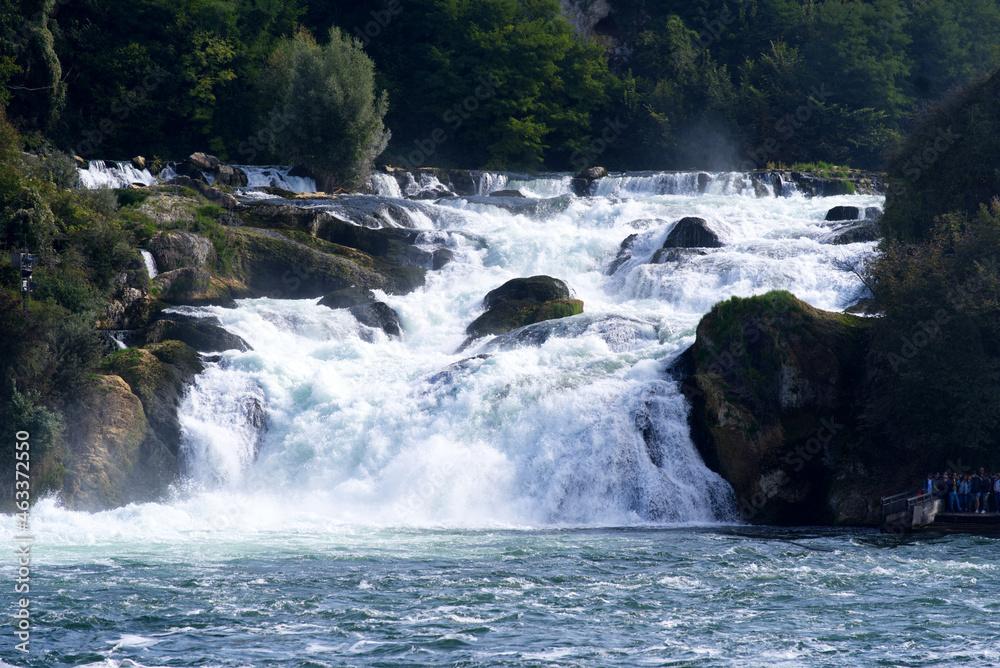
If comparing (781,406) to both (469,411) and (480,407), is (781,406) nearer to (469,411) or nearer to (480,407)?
(480,407)

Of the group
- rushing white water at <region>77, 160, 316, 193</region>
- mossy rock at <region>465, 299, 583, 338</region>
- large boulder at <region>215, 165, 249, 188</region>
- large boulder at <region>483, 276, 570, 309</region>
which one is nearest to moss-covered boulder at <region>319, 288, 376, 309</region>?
mossy rock at <region>465, 299, 583, 338</region>

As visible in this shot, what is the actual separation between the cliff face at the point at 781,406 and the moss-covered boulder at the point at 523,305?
7.26m

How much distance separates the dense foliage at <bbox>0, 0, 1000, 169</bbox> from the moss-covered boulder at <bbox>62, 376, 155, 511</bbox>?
3617 cm

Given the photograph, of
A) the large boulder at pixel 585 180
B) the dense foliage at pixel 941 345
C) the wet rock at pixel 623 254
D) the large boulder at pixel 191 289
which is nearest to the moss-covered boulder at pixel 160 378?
the large boulder at pixel 191 289

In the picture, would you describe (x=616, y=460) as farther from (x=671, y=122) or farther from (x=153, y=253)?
(x=671, y=122)

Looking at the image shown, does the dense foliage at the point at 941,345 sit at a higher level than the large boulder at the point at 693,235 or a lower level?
lower

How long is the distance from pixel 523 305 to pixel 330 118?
21509 millimetres

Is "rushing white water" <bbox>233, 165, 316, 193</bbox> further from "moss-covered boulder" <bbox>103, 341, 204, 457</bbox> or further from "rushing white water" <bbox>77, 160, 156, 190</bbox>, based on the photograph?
"moss-covered boulder" <bbox>103, 341, 204, 457</bbox>

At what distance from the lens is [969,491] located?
21203 mm

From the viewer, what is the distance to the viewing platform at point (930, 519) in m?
20.6

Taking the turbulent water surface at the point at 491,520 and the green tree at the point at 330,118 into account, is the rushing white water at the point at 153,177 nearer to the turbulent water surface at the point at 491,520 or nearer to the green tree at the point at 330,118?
the green tree at the point at 330,118

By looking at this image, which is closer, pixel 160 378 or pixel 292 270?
pixel 160 378

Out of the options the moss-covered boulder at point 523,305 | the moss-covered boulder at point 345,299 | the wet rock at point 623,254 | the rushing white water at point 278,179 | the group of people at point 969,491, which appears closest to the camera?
the group of people at point 969,491

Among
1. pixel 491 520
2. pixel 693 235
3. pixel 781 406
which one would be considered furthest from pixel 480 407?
pixel 693 235
